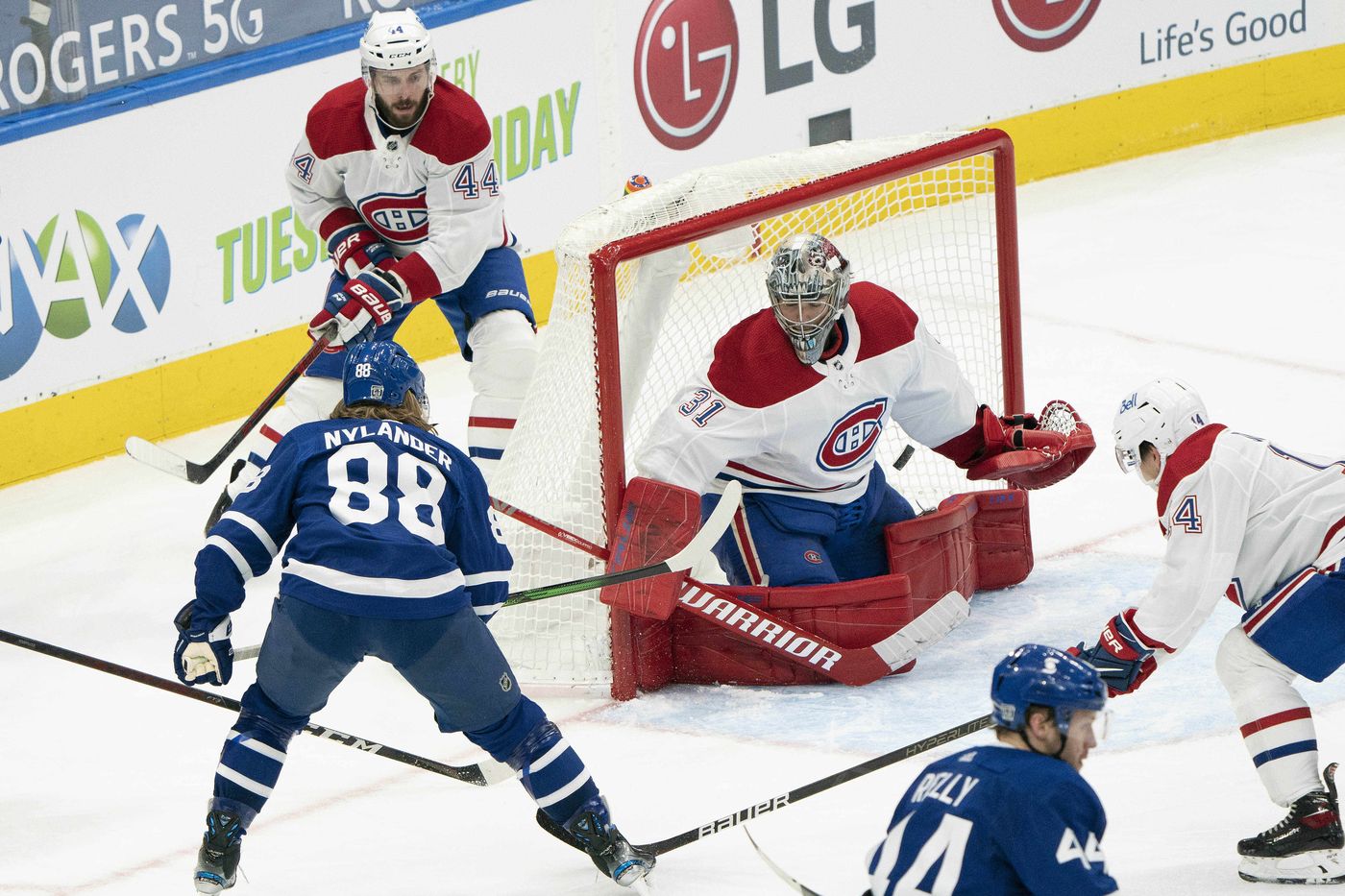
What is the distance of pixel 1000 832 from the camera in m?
2.42

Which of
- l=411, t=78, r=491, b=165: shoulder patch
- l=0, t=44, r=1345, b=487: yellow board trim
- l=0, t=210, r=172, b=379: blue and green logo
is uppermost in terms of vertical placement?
l=411, t=78, r=491, b=165: shoulder patch

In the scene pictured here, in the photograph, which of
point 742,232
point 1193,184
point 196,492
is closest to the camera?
point 742,232

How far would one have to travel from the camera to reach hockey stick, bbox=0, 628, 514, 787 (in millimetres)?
3549

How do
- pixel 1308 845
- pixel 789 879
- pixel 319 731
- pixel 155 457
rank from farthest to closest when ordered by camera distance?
pixel 155 457 < pixel 319 731 < pixel 1308 845 < pixel 789 879

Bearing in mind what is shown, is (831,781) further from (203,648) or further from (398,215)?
(398,215)

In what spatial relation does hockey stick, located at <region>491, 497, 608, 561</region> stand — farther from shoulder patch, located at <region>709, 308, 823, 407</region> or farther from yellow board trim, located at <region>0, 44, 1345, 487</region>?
yellow board trim, located at <region>0, 44, 1345, 487</region>

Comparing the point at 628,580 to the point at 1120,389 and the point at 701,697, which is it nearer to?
the point at 701,697

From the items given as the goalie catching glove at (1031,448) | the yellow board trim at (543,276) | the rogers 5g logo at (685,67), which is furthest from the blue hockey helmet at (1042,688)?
the rogers 5g logo at (685,67)

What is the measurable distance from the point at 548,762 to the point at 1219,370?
335 cm

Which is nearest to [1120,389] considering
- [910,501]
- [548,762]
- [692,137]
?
[910,501]

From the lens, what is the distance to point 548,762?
10.9ft

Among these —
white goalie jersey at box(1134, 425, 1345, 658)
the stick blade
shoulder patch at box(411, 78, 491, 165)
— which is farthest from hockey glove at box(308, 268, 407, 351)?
white goalie jersey at box(1134, 425, 1345, 658)

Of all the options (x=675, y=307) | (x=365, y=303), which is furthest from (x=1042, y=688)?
(x=365, y=303)

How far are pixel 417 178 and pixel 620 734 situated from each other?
1.47m
